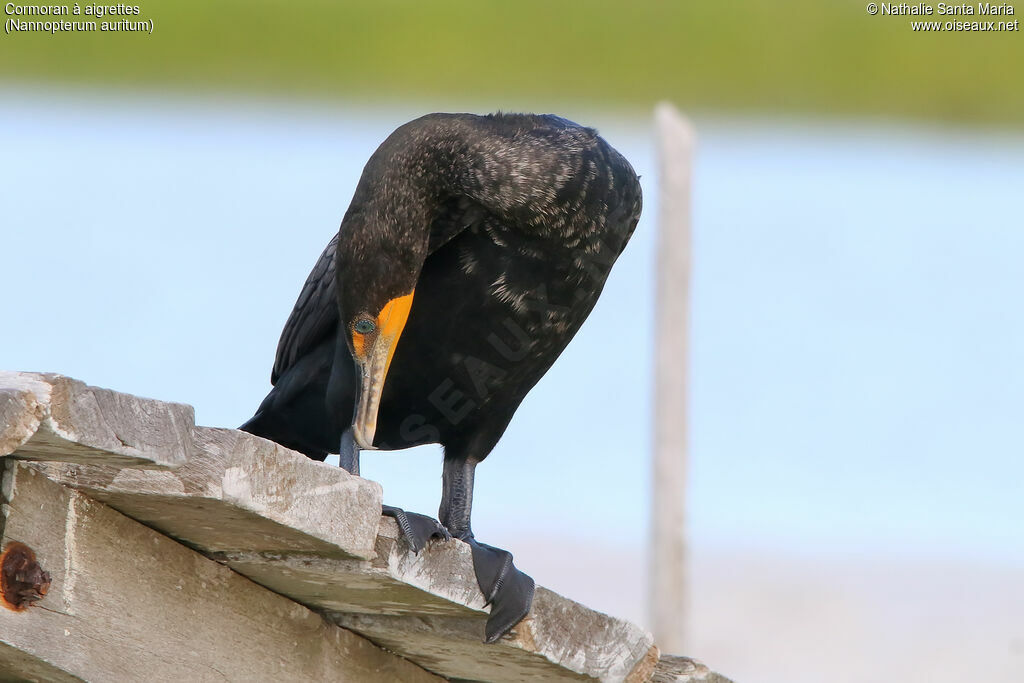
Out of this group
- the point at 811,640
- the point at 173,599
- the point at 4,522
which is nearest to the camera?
the point at 4,522

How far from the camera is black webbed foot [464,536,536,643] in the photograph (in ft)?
8.38

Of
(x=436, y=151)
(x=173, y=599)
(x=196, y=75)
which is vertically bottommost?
(x=173, y=599)

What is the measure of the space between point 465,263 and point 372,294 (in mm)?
262

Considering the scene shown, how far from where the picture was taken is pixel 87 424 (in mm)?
1866

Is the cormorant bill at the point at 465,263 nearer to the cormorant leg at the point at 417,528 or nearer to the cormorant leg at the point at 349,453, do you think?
the cormorant leg at the point at 349,453

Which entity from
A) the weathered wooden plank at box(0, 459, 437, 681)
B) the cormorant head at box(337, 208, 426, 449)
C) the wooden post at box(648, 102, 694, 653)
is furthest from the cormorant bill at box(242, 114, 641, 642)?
the wooden post at box(648, 102, 694, 653)

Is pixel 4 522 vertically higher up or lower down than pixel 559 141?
lower down

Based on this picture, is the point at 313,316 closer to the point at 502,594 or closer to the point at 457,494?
the point at 457,494

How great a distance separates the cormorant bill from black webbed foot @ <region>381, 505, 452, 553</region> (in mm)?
772

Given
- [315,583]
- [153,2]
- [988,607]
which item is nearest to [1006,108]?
[988,607]

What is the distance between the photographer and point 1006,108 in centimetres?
1166

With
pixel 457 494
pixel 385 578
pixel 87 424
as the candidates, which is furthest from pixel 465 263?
pixel 87 424

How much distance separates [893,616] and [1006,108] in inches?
164

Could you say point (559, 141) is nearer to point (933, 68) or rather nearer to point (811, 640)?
point (811, 640)
